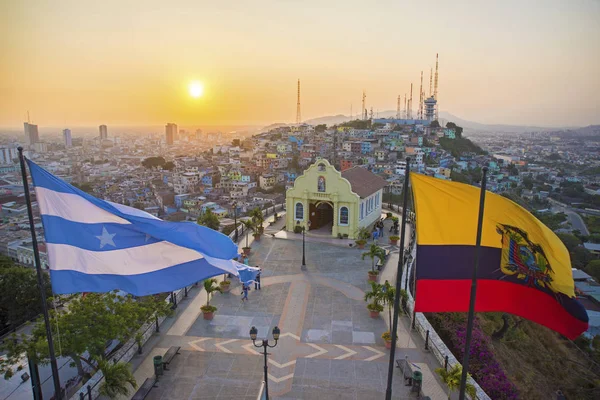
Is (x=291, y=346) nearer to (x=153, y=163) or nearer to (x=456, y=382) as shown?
(x=456, y=382)

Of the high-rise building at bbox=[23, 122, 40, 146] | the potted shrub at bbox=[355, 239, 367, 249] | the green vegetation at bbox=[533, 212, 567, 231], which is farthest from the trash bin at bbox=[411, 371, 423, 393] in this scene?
the high-rise building at bbox=[23, 122, 40, 146]

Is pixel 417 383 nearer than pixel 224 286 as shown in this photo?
Yes

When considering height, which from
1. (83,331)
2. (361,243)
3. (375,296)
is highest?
(83,331)

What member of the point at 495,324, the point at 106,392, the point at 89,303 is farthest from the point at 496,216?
the point at 495,324

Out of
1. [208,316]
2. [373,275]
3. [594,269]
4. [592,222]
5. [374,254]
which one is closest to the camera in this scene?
[208,316]

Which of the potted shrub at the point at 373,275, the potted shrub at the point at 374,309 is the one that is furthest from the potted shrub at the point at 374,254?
the potted shrub at the point at 374,309

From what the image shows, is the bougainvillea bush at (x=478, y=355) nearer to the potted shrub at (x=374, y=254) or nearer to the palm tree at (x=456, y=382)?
the palm tree at (x=456, y=382)

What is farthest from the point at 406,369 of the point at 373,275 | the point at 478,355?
the point at 373,275
